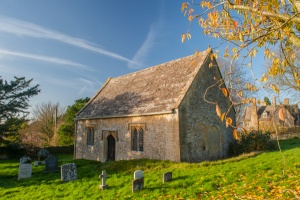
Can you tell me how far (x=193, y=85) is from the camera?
1608 cm

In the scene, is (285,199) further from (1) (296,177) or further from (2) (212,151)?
(2) (212,151)

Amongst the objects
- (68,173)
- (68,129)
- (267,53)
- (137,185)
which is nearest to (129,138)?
(68,173)

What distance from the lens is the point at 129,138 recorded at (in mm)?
17531

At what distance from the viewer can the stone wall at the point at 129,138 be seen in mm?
14773

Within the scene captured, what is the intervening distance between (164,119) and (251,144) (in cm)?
842

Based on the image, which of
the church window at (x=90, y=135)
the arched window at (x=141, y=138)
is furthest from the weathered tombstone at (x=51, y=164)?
the arched window at (x=141, y=138)

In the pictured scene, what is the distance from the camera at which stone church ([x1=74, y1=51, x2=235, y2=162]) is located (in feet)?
49.4

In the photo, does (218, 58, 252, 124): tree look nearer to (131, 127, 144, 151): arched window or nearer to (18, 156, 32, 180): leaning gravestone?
(131, 127, 144, 151): arched window

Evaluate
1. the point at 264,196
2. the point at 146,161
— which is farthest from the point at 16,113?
the point at 264,196

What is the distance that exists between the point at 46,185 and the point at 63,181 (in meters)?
0.88

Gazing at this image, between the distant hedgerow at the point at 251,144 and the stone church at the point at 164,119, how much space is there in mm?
648

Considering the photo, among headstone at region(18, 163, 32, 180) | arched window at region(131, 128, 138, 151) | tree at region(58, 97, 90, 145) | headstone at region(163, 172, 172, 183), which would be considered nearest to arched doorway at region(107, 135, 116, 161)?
arched window at region(131, 128, 138, 151)

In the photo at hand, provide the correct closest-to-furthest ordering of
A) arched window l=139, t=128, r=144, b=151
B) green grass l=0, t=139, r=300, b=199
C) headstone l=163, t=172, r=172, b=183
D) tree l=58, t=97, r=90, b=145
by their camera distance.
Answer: green grass l=0, t=139, r=300, b=199 → headstone l=163, t=172, r=172, b=183 → arched window l=139, t=128, r=144, b=151 → tree l=58, t=97, r=90, b=145

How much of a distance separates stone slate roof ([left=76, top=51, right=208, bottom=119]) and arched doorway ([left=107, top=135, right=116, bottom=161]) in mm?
2119
